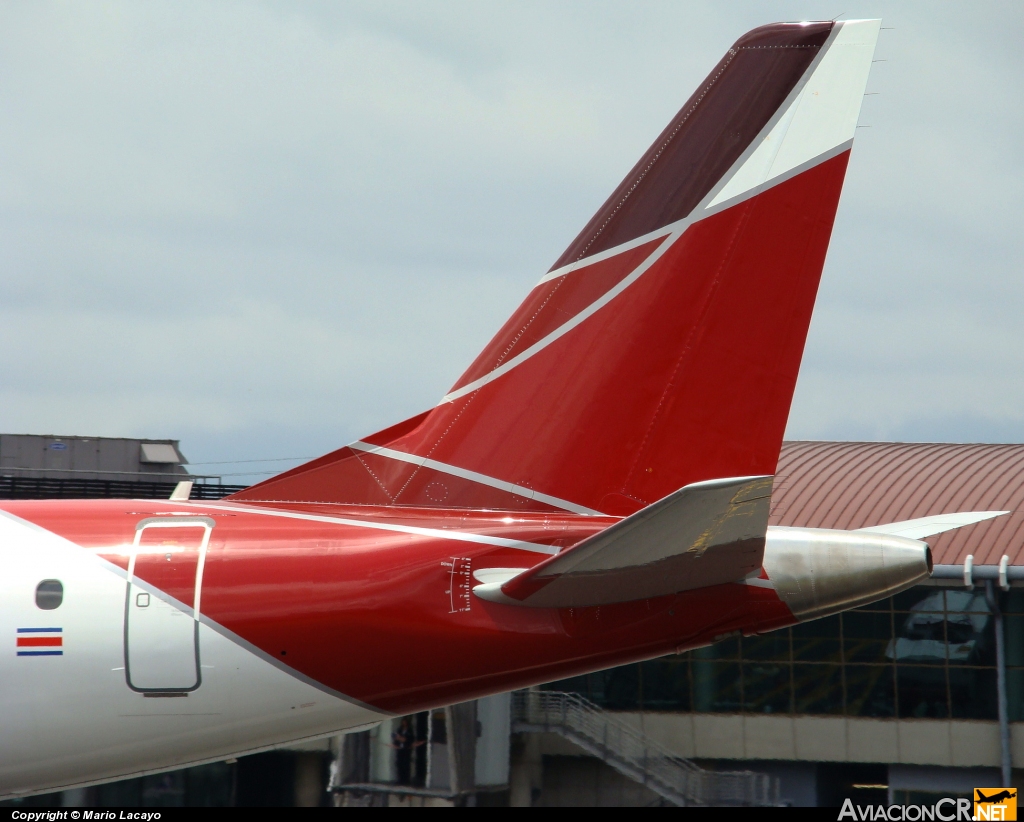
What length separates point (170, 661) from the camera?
328 inches

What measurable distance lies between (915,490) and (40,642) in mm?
25871

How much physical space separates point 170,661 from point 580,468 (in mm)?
3851

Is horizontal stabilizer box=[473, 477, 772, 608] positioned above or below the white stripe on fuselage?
above

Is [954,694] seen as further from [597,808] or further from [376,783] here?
[376,783]

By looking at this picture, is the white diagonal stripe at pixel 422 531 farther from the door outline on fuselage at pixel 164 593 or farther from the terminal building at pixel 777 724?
the terminal building at pixel 777 724

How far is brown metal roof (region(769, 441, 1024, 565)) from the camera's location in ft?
87.4

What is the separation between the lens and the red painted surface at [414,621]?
8.30m

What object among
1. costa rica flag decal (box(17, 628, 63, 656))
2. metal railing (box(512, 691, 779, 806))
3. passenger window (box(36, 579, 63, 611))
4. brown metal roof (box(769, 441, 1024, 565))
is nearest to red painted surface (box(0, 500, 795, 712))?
passenger window (box(36, 579, 63, 611))

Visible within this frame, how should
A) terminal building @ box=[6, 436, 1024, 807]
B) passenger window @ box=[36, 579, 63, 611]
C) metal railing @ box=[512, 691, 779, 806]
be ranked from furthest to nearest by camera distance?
metal railing @ box=[512, 691, 779, 806] → terminal building @ box=[6, 436, 1024, 807] → passenger window @ box=[36, 579, 63, 611]

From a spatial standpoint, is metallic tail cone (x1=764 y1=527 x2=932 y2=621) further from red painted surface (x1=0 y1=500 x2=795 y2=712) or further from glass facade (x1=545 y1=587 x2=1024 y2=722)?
glass facade (x1=545 y1=587 x2=1024 y2=722)

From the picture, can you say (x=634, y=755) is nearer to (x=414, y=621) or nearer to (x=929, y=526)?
(x=929, y=526)

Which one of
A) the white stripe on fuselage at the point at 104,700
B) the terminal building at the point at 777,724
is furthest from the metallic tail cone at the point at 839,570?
the terminal building at the point at 777,724

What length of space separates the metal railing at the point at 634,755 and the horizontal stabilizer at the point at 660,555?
20689mm

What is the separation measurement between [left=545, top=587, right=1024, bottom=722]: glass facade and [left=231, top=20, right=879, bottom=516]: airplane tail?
18210mm
